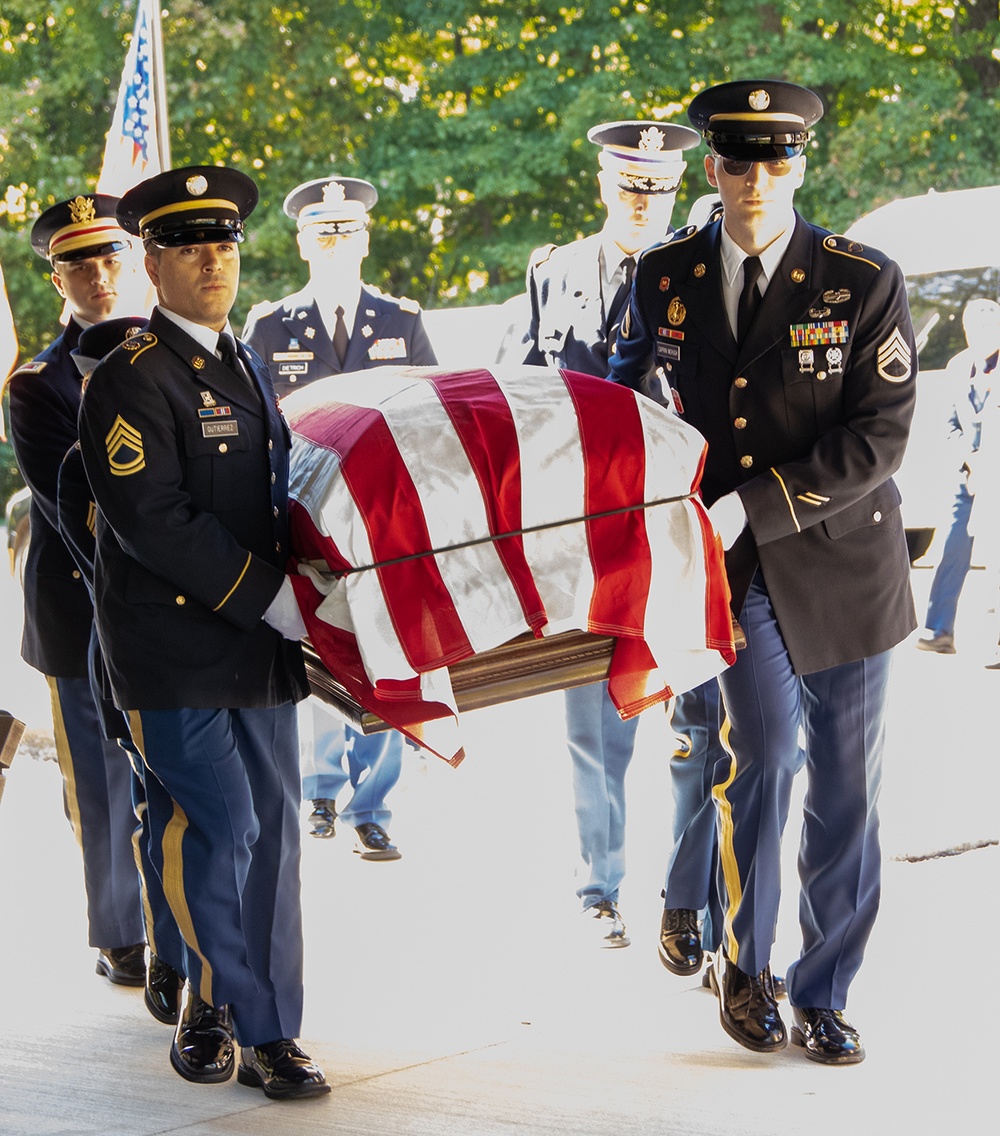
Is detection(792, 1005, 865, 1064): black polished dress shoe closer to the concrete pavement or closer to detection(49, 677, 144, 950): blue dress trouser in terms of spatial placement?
the concrete pavement

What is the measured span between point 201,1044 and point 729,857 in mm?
1183

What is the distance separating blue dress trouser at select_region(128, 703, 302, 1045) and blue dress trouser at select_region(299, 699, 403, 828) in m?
1.59

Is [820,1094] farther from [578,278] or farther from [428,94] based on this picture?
[428,94]

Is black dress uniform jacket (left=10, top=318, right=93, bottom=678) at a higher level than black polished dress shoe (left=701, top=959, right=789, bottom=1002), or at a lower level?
higher

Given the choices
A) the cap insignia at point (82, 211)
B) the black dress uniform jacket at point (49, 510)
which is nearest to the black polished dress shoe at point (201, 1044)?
the black dress uniform jacket at point (49, 510)

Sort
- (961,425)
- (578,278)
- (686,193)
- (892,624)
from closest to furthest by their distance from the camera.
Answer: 1. (892,624)
2. (578,278)
3. (961,425)
4. (686,193)

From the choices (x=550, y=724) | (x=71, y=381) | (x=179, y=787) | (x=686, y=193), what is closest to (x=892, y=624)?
(x=179, y=787)

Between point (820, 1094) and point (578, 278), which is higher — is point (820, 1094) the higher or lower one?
the lower one

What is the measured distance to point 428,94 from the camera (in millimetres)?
18641

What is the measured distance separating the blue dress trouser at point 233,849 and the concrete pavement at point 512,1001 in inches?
9.3

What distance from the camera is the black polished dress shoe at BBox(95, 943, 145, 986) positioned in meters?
4.08

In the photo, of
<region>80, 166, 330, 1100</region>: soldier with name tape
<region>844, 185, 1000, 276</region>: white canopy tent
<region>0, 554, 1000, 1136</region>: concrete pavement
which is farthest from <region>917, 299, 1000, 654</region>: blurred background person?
<region>80, 166, 330, 1100</region>: soldier with name tape

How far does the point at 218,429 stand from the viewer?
3.24 m

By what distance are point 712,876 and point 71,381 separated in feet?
6.45
